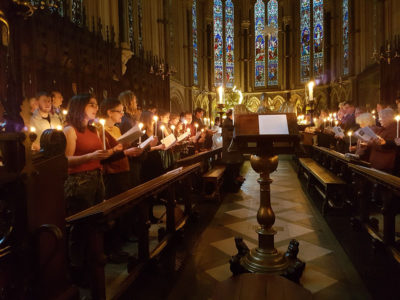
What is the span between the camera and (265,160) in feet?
8.91

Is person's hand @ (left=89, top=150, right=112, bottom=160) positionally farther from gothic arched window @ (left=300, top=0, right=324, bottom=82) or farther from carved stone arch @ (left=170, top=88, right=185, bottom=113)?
gothic arched window @ (left=300, top=0, right=324, bottom=82)

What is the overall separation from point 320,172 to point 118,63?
20.3 ft

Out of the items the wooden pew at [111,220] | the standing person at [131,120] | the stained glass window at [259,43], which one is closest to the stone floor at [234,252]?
the wooden pew at [111,220]

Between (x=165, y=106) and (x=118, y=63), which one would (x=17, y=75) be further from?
(x=165, y=106)

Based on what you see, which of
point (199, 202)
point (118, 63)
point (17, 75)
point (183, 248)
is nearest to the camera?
point (17, 75)

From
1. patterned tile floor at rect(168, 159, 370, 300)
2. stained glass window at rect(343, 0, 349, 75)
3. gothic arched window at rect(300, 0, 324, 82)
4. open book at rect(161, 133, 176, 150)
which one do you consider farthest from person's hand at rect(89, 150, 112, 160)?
gothic arched window at rect(300, 0, 324, 82)

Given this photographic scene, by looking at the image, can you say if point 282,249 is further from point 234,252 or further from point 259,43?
point 259,43

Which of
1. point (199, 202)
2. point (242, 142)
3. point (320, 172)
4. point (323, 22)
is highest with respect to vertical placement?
point (323, 22)

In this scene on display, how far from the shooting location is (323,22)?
1877 cm

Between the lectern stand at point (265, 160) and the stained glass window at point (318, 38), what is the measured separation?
1797 centimetres

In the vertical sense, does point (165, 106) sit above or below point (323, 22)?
below

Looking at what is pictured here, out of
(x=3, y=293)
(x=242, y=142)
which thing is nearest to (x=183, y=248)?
(x=242, y=142)

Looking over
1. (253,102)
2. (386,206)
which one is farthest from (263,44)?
(386,206)

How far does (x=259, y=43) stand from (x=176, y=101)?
8.00 m
